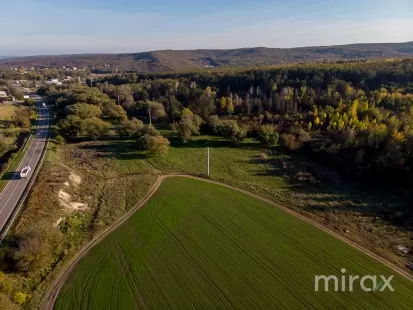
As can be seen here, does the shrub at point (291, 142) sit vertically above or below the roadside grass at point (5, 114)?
below

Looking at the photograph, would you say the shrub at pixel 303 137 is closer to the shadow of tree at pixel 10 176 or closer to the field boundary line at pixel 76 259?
the field boundary line at pixel 76 259

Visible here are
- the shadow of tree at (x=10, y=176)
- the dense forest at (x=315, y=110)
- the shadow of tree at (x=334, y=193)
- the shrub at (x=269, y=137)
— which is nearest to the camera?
the shadow of tree at (x=334, y=193)

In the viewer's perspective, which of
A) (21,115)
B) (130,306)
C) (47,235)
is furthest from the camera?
(21,115)

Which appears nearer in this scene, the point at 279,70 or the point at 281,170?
the point at 281,170

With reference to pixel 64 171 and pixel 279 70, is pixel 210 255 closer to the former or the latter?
pixel 64 171

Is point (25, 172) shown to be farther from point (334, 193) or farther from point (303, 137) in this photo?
point (303, 137)

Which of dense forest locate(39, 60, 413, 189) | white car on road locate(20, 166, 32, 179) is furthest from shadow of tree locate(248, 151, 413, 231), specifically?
white car on road locate(20, 166, 32, 179)

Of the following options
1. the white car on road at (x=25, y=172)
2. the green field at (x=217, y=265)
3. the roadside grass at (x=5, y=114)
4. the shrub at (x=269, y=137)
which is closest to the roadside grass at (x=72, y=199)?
the white car on road at (x=25, y=172)

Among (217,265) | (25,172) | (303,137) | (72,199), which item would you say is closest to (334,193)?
(303,137)

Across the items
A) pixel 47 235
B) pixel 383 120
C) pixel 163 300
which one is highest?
pixel 383 120

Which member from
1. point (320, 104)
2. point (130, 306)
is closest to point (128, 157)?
point (130, 306)
